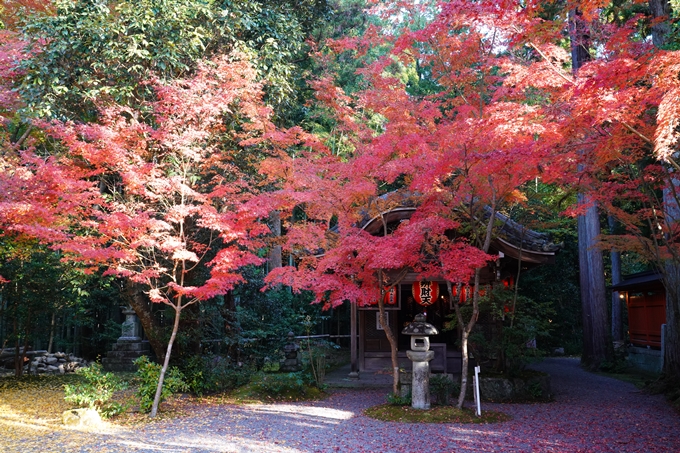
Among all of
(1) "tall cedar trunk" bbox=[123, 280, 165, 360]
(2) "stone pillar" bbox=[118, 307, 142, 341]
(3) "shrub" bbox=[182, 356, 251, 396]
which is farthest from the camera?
(2) "stone pillar" bbox=[118, 307, 142, 341]

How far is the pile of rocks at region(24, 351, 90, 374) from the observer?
1634cm

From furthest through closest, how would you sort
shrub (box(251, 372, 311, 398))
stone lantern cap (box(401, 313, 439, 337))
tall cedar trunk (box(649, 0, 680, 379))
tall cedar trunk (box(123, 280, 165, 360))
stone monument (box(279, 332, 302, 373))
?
1. stone monument (box(279, 332, 302, 373))
2. shrub (box(251, 372, 311, 398))
3. tall cedar trunk (box(123, 280, 165, 360))
4. tall cedar trunk (box(649, 0, 680, 379))
5. stone lantern cap (box(401, 313, 439, 337))

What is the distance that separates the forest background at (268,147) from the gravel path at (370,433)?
6.00 ft

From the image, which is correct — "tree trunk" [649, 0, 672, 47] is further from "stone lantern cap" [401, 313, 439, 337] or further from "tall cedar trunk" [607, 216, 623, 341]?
"tall cedar trunk" [607, 216, 623, 341]

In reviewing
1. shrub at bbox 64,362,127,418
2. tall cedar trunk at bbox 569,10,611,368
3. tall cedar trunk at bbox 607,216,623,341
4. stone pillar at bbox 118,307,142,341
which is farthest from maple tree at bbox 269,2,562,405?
tall cedar trunk at bbox 607,216,623,341

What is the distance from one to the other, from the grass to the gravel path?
0.26 meters

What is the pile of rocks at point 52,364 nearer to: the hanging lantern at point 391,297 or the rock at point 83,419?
the rock at point 83,419

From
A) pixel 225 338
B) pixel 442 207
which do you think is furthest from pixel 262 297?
pixel 442 207

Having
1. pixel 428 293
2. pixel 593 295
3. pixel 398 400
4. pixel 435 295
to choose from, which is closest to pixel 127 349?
pixel 428 293

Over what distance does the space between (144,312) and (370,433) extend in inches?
236

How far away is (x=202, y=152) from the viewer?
10.3 metres

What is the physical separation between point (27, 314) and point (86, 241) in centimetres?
667

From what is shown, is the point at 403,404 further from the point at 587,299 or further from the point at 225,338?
the point at 587,299

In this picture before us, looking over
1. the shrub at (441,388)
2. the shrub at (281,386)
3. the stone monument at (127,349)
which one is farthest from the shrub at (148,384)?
the stone monument at (127,349)
